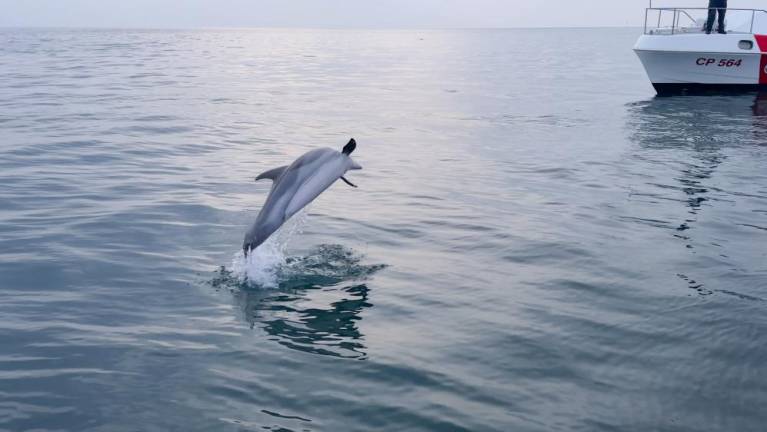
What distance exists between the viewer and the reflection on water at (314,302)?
769 cm

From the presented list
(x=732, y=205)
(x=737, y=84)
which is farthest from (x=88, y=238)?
(x=737, y=84)

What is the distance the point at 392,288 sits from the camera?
9336 mm

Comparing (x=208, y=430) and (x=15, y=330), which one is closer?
(x=208, y=430)

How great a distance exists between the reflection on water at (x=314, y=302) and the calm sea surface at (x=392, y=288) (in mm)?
36

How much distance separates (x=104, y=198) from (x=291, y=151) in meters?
6.53

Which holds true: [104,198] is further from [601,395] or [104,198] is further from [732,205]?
[732,205]

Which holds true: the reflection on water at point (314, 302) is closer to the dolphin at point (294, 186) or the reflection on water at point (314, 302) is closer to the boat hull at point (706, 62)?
the dolphin at point (294, 186)

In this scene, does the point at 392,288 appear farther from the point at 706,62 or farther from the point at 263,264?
the point at 706,62

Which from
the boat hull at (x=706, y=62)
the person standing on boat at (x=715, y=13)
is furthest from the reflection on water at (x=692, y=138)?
the person standing on boat at (x=715, y=13)

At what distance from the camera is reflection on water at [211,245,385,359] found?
7.69 m

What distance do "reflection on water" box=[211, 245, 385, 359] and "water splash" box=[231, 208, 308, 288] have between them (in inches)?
3.2

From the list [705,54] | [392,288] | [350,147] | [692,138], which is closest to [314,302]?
[392,288]

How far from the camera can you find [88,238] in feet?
36.4

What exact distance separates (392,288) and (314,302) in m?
1.10
